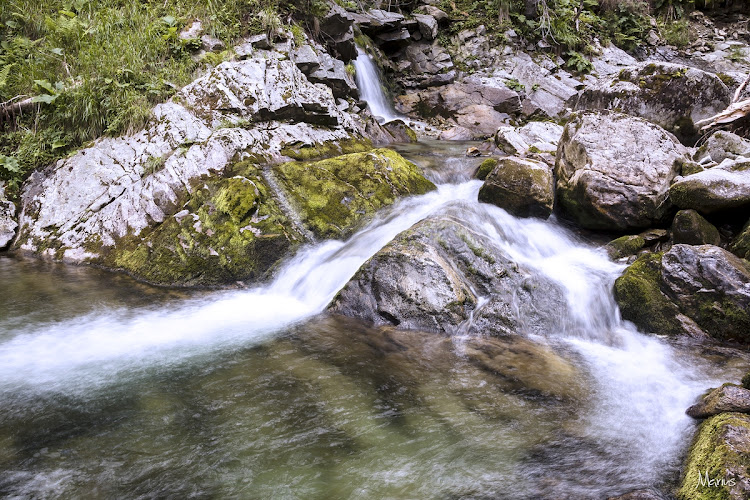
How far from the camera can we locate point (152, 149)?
7.51m

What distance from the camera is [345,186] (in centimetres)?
720

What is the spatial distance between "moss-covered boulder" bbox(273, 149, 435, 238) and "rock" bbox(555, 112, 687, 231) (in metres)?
2.39

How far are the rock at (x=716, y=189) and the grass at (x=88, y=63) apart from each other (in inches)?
338

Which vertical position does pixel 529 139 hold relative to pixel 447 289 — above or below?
above

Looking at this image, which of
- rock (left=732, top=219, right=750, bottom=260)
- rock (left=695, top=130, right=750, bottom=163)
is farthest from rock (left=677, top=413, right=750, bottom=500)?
rock (left=695, top=130, right=750, bottom=163)

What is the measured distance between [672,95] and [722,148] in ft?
7.28

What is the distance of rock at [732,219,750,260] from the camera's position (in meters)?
5.07

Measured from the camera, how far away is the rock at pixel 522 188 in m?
6.60

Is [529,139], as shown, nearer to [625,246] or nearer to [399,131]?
[399,131]

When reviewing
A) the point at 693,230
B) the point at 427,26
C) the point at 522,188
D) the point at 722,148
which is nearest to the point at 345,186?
the point at 522,188

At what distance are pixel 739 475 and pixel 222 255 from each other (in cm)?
579

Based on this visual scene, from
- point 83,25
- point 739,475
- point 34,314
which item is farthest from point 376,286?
point 83,25

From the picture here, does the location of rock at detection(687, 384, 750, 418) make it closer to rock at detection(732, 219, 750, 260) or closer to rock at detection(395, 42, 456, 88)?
rock at detection(732, 219, 750, 260)

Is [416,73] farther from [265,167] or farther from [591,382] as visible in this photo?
[591,382]
